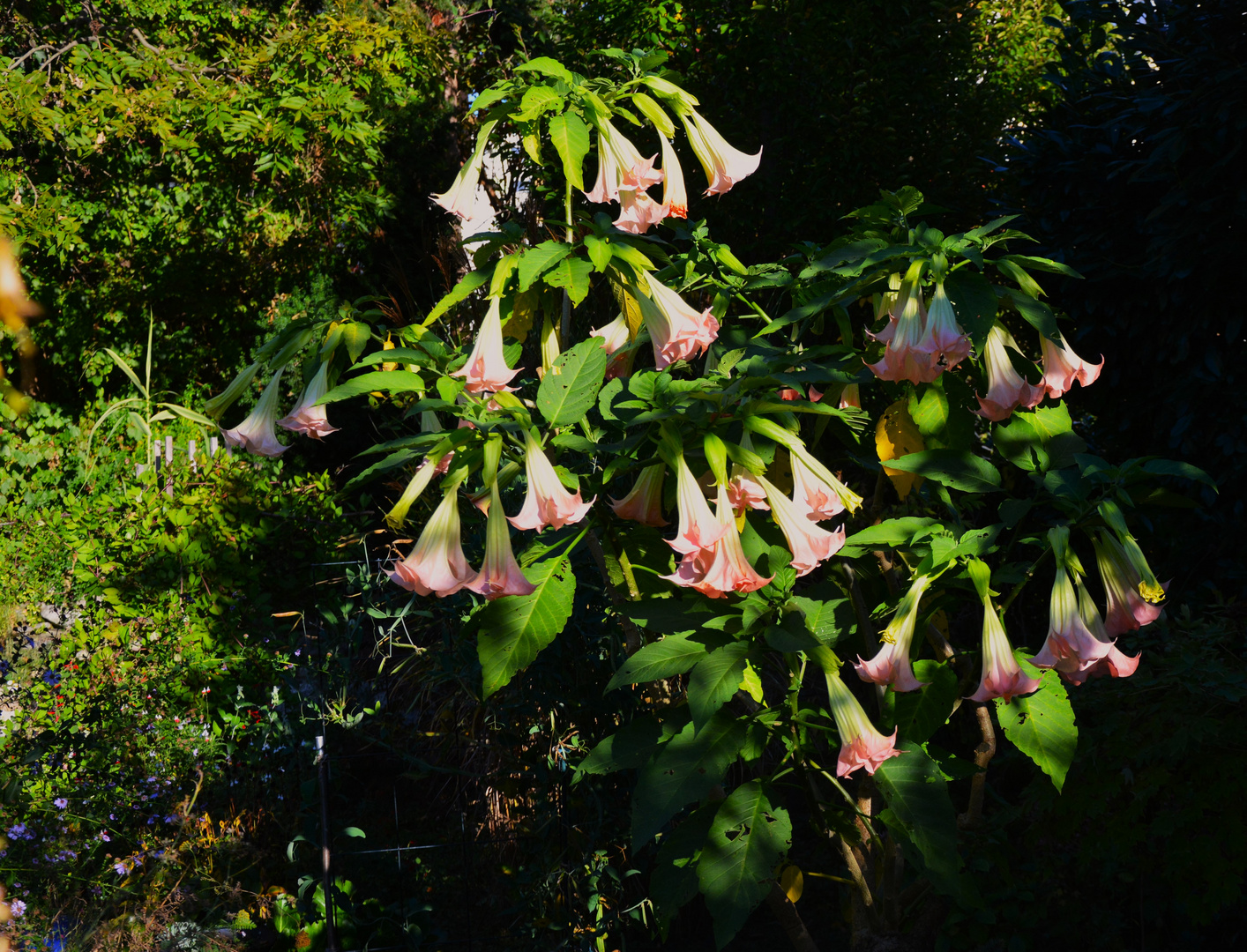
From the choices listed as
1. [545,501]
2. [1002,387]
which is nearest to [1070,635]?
[1002,387]

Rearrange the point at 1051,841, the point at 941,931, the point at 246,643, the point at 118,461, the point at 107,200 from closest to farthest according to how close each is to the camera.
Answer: the point at 941,931 < the point at 1051,841 < the point at 246,643 < the point at 118,461 < the point at 107,200

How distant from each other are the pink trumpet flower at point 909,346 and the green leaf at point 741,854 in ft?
2.18

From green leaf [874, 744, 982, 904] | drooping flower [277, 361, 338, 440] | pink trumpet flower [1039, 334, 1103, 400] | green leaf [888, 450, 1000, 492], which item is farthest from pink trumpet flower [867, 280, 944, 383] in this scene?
drooping flower [277, 361, 338, 440]

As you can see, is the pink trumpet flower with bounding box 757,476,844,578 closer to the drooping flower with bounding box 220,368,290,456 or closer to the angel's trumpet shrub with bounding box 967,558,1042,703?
the angel's trumpet shrub with bounding box 967,558,1042,703

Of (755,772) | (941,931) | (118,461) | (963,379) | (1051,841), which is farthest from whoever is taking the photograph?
(118,461)

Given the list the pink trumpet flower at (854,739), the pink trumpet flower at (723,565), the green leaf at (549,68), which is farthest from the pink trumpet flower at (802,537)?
the green leaf at (549,68)

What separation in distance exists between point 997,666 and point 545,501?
634mm

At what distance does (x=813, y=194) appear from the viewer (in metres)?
4.57

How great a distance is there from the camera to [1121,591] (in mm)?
1315

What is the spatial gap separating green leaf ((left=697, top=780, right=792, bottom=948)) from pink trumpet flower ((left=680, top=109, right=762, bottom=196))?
1000 millimetres

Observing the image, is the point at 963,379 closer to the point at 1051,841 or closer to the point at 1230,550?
the point at 1230,550

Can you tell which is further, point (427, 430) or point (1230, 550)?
point (1230, 550)

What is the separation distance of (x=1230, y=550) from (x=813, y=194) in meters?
2.46

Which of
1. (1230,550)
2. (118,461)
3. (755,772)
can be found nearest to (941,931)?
(755,772)
